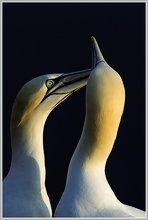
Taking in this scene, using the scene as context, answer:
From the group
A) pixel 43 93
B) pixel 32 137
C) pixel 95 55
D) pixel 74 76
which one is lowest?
pixel 32 137

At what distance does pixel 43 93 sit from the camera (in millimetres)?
5848

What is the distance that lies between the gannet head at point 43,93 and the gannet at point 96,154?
0.51m

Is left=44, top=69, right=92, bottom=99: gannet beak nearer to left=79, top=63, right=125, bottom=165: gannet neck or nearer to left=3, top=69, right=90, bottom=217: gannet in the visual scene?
left=3, top=69, right=90, bottom=217: gannet

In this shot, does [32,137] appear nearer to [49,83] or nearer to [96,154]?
[49,83]

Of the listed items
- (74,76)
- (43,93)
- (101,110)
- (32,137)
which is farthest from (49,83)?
(101,110)

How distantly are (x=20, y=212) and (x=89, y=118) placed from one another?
2.87 ft

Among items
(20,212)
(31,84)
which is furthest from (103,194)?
(31,84)

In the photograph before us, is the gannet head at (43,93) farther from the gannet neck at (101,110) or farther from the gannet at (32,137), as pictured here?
the gannet neck at (101,110)

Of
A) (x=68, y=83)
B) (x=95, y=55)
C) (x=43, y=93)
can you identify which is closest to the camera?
(x=95, y=55)

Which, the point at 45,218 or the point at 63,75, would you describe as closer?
the point at 45,218

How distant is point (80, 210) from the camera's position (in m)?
5.19

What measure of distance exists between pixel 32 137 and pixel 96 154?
27.1 inches

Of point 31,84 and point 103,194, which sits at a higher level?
point 31,84

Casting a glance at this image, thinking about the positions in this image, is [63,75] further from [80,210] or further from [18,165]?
[80,210]
